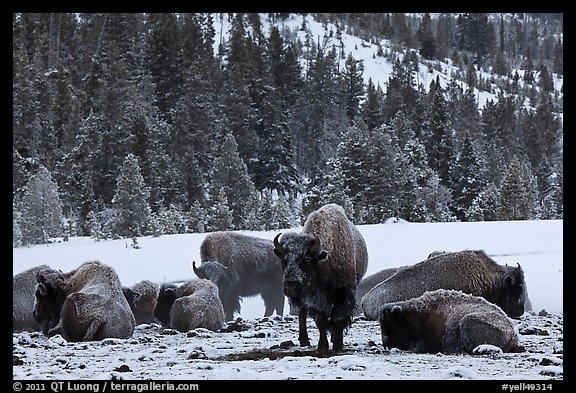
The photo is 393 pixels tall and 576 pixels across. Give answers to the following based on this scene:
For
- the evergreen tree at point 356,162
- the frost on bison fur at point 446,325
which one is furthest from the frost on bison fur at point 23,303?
the evergreen tree at point 356,162

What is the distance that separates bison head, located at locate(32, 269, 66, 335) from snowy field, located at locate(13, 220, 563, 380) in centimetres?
24

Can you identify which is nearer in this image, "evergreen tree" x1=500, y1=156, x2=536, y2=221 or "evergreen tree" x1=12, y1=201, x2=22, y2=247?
"evergreen tree" x1=12, y1=201, x2=22, y2=247

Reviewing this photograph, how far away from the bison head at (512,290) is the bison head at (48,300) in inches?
Answer: 245

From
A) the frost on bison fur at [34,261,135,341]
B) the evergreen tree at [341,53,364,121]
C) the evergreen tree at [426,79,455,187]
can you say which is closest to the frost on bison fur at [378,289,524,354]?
the frost on bison fur at [34,261,135,341]

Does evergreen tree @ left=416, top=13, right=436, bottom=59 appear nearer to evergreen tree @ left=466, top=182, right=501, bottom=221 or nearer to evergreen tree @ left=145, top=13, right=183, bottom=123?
evergreen tree @ left=145, top=13, right=183, bottom=123

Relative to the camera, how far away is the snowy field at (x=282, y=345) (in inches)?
227

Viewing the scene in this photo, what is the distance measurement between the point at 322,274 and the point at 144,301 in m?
4.68

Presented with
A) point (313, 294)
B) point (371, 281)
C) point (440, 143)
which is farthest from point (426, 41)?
point (313, 294)

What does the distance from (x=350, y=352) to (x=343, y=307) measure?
49 cm

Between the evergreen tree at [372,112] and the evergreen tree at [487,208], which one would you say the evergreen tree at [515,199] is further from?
the evergreen tree at [372,112]

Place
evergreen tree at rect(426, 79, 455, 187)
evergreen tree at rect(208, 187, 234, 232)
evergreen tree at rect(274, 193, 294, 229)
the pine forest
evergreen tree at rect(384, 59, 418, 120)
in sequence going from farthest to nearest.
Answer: evergreen tree at rect(384, 59, 418, 120) → evergreen tree at rect(426, 79, 455, 187) → the pine forest → evergreen tree at rect(208, 187, 234, 232) → evergreen tree at rect(274, 193, 294, 229)

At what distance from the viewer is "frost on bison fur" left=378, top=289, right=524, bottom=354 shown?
7.32m

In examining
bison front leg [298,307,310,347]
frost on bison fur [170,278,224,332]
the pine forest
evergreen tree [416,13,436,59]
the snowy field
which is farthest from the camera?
evergreen tree [416,13,436,59]
